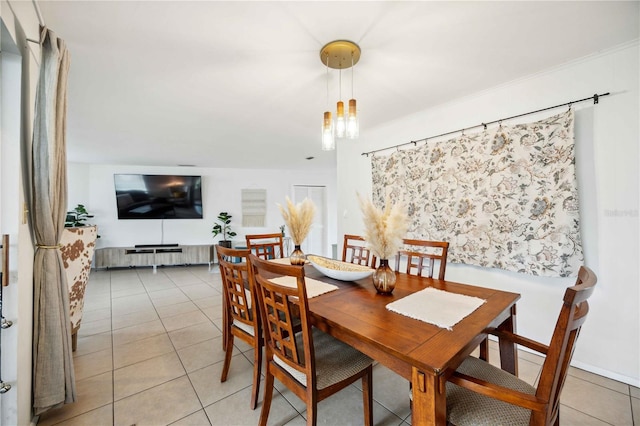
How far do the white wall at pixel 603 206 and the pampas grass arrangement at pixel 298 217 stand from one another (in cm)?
187

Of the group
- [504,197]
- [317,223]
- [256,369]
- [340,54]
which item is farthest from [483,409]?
[317,223]

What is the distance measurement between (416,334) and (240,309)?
1.17 m

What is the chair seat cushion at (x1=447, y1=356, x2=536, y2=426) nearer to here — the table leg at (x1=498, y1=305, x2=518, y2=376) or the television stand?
the table leg at (x1=498, y1=305, x2=518, y2=376)

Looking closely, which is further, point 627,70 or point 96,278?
point 96,278

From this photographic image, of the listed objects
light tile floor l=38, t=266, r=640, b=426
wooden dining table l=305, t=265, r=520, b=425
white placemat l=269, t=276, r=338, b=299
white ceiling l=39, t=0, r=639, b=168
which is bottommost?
light tile floor l=38, t=266, r=640, b=426

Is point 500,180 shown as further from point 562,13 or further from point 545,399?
point 545,399

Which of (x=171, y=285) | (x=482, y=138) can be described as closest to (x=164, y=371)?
(x=171, y=285)

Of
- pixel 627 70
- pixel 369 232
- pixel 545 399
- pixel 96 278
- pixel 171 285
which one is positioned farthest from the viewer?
pixel 96 278

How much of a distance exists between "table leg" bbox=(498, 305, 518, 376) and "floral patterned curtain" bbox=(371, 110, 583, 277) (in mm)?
971

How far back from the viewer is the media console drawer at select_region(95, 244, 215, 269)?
208 inches

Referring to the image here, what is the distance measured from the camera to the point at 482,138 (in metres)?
2.36

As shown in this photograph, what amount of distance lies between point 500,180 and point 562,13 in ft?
3.86

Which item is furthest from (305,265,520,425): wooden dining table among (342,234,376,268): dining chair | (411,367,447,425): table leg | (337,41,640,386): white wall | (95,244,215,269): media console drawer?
(95,244,215,269): media console drawer

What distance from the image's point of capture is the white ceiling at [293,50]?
1410 millimetres
